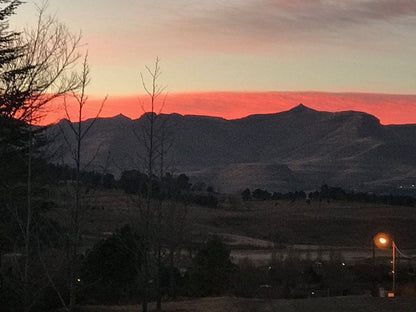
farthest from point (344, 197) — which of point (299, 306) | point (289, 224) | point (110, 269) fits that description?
point (299, 306)

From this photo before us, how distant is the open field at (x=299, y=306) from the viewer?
65.2 feet

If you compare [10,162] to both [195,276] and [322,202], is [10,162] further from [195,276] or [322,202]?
Answer: [322,202]

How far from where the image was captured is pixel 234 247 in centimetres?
6875

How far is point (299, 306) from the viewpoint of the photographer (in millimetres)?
20625

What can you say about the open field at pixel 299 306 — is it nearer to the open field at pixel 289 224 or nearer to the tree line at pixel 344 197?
the open field at pixel 289 224

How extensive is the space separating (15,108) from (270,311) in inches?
389

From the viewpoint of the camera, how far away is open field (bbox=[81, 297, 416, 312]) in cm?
1986

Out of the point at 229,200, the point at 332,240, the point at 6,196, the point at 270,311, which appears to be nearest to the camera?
the point at 6,196

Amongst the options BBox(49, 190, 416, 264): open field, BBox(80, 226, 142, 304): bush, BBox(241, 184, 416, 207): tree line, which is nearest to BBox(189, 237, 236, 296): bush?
BBox(80, 226, 142, 304): bush

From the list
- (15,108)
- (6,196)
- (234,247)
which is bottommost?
(234,247)

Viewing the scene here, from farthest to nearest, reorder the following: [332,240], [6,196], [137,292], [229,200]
Result: [229,200]
[332,240]
[137,292]
[6,196]

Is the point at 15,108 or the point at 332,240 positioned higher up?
the point at 15,108

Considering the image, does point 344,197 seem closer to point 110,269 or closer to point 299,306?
point 110,269

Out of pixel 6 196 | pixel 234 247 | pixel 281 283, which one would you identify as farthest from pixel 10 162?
pixel 234 247
